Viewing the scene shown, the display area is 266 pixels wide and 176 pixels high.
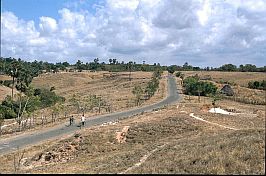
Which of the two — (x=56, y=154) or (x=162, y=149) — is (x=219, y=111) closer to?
(x=56, y=154)

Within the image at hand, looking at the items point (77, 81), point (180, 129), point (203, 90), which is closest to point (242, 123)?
point (180, 129)

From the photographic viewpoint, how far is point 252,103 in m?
81.5

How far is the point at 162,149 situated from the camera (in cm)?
2598

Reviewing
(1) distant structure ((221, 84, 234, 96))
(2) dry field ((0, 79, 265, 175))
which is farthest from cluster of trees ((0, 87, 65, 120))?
(1) distant structure ((221, 84, 234, 96))

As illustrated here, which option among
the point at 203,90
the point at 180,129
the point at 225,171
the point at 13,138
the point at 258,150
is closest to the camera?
the point at 225,171

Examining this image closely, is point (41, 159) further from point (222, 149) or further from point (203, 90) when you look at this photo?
point (203, 90)

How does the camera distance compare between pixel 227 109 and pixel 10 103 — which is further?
pixel 10 103

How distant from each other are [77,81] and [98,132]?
13573 centimetres

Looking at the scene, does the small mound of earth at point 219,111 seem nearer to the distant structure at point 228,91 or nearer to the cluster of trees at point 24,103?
the cluster of trees at point 24,103

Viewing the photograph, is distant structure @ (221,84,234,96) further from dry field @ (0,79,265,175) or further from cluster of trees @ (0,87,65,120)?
dry field @ (0,79,265,175)

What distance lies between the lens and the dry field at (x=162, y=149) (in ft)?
57.9

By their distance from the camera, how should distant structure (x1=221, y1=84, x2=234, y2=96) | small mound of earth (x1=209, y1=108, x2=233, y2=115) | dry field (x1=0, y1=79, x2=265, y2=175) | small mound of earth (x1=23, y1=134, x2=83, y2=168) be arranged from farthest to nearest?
1. distant structure (x1=221, y1=84, x2=234, y2=96)
2. small mound of earth (x1=209, y1=108, x2=233, y2=115)
3. small mound of earth (x1=23, y1=134, x2=83, y2=168)
4. dry field (x1=0, y1=79, x2=265, y2=175)

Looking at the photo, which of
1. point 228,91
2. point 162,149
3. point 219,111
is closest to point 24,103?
point 219,111

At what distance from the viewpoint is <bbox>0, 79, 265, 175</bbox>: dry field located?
17656 millimetres
